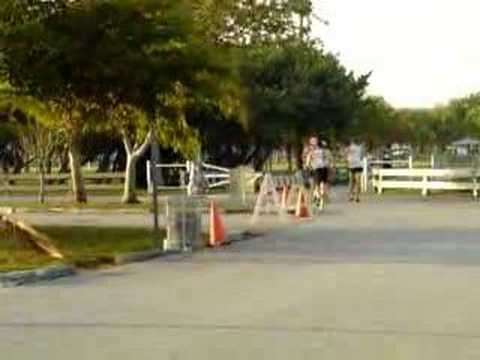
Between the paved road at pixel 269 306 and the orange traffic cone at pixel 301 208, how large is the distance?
659 centimetres

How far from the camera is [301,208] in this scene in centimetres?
2794

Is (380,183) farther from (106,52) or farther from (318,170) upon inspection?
(106,52)

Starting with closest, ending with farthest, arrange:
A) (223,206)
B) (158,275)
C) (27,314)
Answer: (27,314) → (158,275) → (223,206)

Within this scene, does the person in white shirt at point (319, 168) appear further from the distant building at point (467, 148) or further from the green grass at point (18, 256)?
the distant building at point (467, 148)

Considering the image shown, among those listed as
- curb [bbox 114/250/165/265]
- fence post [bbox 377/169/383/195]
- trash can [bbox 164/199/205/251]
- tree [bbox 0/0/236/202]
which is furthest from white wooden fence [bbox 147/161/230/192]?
curb [bbox 114/250/165/265]

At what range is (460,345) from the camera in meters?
10.3

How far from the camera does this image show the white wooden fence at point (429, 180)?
38.4 metres

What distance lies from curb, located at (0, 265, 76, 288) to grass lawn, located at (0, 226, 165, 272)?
0.55 meters

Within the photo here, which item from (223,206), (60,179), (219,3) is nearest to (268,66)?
(60,179)

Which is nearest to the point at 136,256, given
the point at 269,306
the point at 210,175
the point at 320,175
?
the point at 269,306

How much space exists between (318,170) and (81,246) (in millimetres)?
12579

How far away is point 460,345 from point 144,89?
1186 centimetres

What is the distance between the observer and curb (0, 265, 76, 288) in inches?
602

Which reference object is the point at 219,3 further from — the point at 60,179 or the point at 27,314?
the point at 27,314
